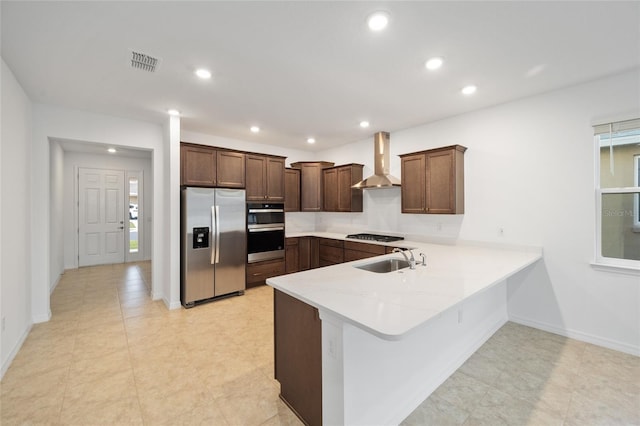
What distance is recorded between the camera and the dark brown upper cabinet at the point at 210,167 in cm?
397

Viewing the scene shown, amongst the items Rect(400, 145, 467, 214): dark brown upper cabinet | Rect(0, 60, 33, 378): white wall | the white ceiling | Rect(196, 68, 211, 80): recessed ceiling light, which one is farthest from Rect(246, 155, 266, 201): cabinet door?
Rect(0, 60, 33, 378): white wall

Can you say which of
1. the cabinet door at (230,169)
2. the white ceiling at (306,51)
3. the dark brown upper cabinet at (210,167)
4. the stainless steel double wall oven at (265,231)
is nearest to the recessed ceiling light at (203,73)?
the white ceiling at (306,51)

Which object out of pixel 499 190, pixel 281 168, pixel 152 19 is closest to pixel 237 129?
pixel 281 168

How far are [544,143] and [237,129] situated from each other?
166 inches

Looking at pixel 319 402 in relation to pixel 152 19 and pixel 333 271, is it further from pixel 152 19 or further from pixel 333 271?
pixel 152 19

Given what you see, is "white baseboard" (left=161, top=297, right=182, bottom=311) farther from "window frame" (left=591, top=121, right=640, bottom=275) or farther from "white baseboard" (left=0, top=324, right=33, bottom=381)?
"window frame" (left=591, top=121, right=640, bottom=275)

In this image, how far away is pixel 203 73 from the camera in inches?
104

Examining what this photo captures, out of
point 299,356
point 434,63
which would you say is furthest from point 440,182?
point 299,356

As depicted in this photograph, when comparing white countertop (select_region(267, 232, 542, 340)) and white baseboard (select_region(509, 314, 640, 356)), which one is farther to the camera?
white baseboard (select_region(509, 314, 640, 356))

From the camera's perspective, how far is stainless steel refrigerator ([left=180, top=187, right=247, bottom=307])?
12.7 feet

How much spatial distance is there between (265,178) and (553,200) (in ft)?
13.1

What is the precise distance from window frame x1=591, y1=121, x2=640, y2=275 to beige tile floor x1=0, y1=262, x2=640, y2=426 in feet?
2.74

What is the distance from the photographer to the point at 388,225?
4848 millimetres

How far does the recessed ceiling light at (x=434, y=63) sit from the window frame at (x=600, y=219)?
1881 mm
